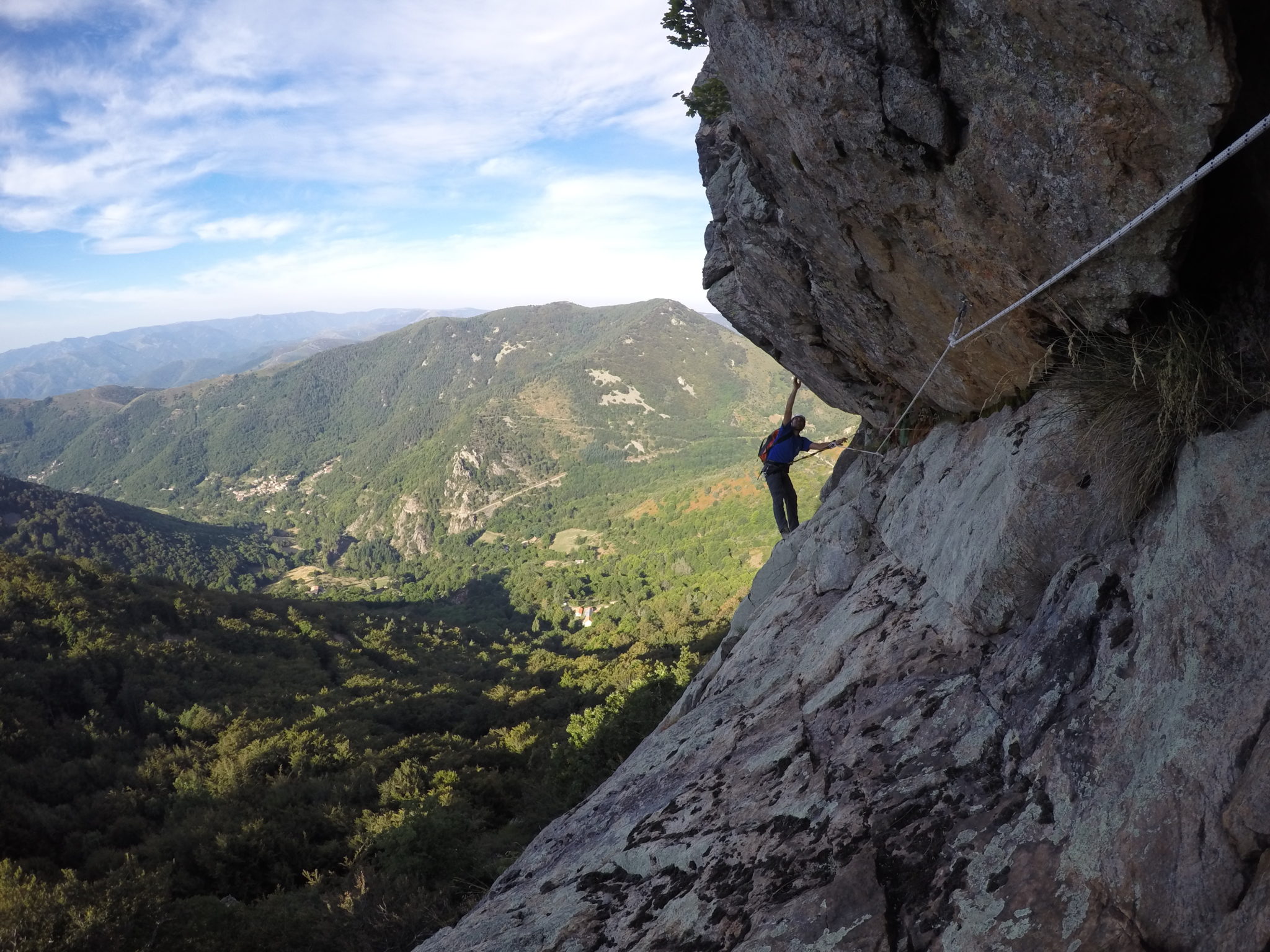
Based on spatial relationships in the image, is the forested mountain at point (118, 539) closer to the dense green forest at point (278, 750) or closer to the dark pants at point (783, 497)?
the dense green forest at point (278, 750)

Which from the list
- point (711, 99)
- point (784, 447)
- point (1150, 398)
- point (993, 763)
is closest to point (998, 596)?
point (993, 763)

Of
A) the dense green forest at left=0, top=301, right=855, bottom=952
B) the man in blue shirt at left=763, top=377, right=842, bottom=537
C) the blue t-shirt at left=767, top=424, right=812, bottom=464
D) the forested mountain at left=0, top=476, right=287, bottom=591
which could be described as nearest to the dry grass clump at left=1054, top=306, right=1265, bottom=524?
the man in blue shirt at left=763, top=377, right=842, bottom=537

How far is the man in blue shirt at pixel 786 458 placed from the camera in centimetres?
1180

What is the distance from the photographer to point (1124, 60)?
12.6 feet

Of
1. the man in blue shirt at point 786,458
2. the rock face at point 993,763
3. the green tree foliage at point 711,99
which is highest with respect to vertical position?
the green tree foliage at point 711,99

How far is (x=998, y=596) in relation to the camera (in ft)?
18.0

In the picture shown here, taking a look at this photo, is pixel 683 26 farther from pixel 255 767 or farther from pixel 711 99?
pixel 255 767

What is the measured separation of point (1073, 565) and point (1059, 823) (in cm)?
198

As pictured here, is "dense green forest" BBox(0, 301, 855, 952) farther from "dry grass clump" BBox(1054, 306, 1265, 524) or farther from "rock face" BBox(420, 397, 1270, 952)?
"dry grass clump" BBox(1054, 306, 1265, 524)

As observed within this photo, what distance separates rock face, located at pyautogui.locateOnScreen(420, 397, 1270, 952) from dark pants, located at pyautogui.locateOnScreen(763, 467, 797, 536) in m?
4.62

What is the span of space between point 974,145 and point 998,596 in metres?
3.50

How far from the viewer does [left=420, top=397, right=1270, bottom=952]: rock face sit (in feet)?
10.5

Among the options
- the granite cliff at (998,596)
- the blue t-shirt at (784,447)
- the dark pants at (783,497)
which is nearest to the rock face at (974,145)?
the granite cliff at (998,596)

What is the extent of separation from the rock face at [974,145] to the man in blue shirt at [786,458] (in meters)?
3.54
